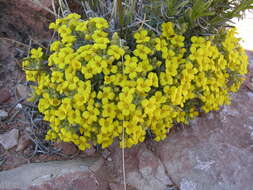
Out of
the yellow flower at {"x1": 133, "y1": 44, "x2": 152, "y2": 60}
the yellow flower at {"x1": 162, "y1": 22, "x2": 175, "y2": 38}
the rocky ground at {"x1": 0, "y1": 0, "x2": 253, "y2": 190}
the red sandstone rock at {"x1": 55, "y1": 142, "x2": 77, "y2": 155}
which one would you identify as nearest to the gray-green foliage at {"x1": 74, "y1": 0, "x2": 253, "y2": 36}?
the yellow flower at {"x1": 162, "y1": 22, "x2": 175, "y2": 38}

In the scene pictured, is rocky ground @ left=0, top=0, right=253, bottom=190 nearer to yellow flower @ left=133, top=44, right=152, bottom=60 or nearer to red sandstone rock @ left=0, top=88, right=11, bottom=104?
red sandstone rock @ left=0, top=88, right=11, bottom=104

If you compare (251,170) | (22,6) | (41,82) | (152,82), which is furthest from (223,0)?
(22,6)

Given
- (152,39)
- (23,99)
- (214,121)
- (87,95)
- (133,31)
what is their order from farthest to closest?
1. (23,99)
2. (214,121)
3. (133,31)
4. (152,39)
5. (87,95)

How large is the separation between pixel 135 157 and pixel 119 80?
61 centimetres

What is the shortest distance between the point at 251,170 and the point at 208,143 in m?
0.32

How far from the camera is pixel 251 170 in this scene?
1945 mm

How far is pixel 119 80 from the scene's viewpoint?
178 cm

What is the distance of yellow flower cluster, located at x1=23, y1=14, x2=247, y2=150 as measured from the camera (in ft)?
5.80

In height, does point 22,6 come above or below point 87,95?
above

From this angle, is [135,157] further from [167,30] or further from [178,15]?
[178,15]

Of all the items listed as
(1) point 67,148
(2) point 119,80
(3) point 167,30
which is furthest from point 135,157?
(3) point 167,30

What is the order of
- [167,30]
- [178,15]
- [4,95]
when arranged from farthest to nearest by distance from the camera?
1. [4,95]
2. [178,15]
3. [167,30]

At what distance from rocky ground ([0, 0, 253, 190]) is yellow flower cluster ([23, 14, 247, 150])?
0.18 meters

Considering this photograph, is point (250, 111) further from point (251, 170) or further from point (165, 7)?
point (165, 7)
